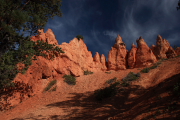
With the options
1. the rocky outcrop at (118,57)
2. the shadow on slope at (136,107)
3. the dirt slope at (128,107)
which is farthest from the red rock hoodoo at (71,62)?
the shadow on slope at (136,107)

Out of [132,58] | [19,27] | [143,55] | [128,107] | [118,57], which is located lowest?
[128,107]

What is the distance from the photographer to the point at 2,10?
18.9 ft

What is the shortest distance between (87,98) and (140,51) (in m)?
25.2

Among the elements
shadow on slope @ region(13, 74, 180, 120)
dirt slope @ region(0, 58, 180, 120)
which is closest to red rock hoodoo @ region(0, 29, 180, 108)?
dirt slope @ region(0, 58, 180, 120)

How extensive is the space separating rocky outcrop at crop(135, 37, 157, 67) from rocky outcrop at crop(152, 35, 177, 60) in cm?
426

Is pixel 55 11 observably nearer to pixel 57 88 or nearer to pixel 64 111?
pixel 64 111

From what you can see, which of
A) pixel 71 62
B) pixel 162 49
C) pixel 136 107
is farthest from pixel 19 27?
pixel 162 49

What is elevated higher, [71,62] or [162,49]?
[162,49]

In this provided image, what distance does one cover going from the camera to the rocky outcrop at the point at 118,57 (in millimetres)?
33256

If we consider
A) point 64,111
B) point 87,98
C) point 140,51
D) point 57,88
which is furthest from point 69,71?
point 140,51

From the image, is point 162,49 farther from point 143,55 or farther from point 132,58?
point 132,58

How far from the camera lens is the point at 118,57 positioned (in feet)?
112

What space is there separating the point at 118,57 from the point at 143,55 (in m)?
7.39

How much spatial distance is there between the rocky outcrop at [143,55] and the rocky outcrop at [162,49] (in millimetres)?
4259
